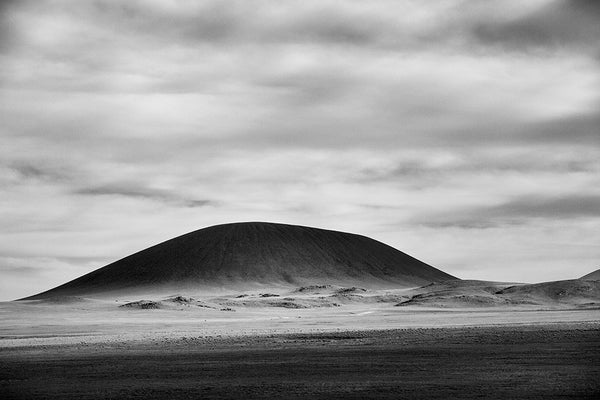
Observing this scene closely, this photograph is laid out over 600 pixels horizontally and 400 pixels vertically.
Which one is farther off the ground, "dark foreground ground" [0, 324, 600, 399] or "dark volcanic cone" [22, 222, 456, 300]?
"dark volcanic cone" [22, 222, 456, 300]

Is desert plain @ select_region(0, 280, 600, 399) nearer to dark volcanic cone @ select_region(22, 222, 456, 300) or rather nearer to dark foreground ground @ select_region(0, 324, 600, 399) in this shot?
dark foreground ground @ select_region(0, 324, 600, 399)

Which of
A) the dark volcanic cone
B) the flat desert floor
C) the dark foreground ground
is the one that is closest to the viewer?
the dark foreground ground

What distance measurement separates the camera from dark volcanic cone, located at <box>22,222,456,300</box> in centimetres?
16275

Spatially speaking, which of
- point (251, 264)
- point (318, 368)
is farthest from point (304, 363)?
point (251, 264)

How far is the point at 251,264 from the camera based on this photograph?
171 meters

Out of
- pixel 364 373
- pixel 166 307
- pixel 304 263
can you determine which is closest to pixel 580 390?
pixel 364 373

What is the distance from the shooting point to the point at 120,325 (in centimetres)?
5219

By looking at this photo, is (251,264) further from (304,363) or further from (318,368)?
(318,368)

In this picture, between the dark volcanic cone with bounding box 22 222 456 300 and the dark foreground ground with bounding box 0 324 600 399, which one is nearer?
the dark foreground ground with bounding box 0 324 600 399

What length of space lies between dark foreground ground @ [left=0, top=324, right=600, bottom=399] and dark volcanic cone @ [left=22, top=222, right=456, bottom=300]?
12230cm

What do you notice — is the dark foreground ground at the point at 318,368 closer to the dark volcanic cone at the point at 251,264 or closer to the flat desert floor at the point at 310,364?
the flat desert floor at the point at 310,364

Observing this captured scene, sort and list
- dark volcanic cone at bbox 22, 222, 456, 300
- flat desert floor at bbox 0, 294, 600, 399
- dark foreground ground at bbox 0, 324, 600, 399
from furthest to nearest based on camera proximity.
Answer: dark volcanic cone at bbox 22, 222, 456, 300 < flat desert floor at bbox 0, 294, 600, 399 < dark foreground ground at bbox 0, 324, 600, 399

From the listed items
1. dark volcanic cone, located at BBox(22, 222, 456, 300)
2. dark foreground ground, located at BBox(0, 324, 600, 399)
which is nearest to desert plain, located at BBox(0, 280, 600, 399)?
dark foreground ground, located at BBox(0, 324, 600, 399)

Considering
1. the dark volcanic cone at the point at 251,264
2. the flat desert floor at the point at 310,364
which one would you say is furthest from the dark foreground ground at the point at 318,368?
the dark volcanic cone at the point at 251,264
